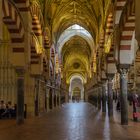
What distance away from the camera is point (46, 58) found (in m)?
24.9

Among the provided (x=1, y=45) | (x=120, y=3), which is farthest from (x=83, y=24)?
Answer: (x=120, y=3)

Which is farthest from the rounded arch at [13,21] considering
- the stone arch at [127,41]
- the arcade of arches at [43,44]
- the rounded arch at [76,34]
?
the rounded arch at [76,34]

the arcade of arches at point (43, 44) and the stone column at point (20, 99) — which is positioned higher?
the arcade of arches at point (43, 44)

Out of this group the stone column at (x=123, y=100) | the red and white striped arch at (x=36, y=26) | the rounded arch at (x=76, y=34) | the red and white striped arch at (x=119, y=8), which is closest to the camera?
the stone column at (x=123, y=100)

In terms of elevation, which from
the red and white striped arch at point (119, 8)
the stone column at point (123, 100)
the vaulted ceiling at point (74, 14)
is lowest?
the stone column at point (123, 100)

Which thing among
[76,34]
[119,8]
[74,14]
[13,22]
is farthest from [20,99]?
[76,34]

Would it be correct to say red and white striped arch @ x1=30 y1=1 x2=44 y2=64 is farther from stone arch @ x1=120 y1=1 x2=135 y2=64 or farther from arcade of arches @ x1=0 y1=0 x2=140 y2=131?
stone arch @ x1=120 y1=1 x2=135 y2=64

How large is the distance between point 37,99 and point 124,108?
6835 millimetres

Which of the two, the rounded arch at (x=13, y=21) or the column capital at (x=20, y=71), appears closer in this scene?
the rounded arch at (x=13, y=21)

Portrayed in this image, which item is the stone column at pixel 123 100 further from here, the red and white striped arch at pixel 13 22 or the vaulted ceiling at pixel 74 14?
the vaulted ceiling at pixel 74 14

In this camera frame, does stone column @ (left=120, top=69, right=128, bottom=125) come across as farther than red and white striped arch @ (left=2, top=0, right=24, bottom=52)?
Yes

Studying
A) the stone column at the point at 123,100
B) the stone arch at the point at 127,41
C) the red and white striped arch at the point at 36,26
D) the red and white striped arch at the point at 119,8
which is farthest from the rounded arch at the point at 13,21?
the stone column at the point at 123,100

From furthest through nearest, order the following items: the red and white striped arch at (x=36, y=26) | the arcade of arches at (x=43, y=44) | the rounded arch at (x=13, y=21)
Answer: the red and white striped arch at (x=36, y=26) → the arcade of arches at (x=43, y=44) → the rounded arch at (x=13, y=21)

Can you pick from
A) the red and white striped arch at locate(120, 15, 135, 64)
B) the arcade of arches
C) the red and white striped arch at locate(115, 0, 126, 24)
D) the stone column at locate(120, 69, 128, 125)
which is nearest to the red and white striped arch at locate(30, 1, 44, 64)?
the arcade of arches
